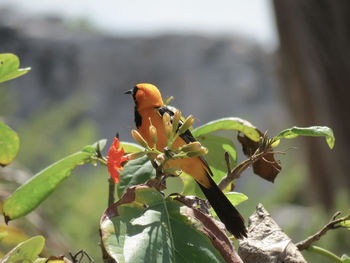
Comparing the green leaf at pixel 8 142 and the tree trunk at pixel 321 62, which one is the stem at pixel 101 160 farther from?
the tree trunk at pixel 321 62

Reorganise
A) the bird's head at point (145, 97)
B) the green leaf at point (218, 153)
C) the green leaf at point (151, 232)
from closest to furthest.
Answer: the green leaf at point (151, 232)
the green leaf at point (218, 153)
the bird's head at point (145, 97)

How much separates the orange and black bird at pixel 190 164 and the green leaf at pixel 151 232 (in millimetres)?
69

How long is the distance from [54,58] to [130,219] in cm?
1142

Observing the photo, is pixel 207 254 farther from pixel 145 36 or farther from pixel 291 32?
pixel 145 36

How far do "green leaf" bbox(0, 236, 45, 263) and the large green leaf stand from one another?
0.07m

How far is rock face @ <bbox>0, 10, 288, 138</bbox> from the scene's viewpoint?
1073 centimetres

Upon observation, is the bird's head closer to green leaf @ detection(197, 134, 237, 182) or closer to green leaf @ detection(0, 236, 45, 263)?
green leaf @ detection(197, 134, 237, 182)

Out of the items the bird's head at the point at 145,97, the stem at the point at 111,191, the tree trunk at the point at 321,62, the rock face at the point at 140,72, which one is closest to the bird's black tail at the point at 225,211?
the stem at the point at 111,191

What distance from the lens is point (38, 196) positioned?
1.98 feet

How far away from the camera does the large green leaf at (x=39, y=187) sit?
0.59 metres

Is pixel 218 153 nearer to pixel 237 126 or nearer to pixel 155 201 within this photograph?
pixel 237 126

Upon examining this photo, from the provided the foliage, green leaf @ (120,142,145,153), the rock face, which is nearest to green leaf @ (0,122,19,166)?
the foliage

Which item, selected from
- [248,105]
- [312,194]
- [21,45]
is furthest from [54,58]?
[312,194]

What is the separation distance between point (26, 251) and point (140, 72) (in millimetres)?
10939
